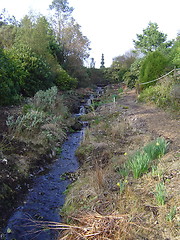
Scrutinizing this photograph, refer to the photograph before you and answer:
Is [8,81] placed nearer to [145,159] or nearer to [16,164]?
[16,164]

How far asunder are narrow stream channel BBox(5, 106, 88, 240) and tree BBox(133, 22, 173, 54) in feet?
80.1

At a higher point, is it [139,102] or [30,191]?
[139,102]

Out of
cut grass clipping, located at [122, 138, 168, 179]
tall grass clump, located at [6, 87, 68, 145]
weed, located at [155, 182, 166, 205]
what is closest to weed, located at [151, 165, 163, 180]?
cut grass clipping, located at [122, 138, 168, 179]

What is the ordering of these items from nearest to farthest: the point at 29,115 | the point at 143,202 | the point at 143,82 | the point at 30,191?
1. the point at 143,202
2. the point at 30,191
3. the point at 29,115
4. the point at 143,82

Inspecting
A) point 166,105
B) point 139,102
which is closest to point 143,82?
point 139,102

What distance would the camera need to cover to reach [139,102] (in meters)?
13.5

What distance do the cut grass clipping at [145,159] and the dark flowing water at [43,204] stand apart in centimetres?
169

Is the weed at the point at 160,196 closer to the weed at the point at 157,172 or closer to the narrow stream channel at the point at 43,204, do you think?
the weed at the point at 157,172

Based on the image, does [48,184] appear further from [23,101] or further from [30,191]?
[23,101]

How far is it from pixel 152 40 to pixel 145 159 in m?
26.7

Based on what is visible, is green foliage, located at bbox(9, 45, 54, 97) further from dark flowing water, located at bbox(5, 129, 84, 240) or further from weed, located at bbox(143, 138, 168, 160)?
weed, located at bbox(143, 138, 168, 160)

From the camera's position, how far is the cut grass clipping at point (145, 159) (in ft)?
13.8

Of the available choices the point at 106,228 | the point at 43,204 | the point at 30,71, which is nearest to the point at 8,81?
the point at 30,71

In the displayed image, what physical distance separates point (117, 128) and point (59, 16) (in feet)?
81.8
